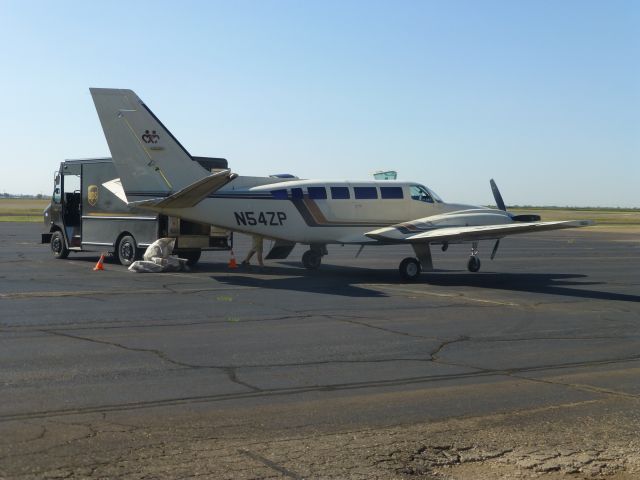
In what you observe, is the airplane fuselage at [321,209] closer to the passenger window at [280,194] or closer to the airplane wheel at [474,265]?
the passenger window at [280,194]

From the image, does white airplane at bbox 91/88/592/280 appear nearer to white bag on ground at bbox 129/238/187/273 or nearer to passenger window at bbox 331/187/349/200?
Answer: passenger window at bbox 331/187/349/200

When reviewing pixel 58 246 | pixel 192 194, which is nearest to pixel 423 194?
pixel 192 194

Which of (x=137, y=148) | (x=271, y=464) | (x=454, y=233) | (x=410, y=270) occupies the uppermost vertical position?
(x=137, y=148)

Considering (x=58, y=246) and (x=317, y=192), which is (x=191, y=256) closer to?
(x=317, y=192)

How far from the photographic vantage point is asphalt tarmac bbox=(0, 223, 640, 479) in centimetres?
670

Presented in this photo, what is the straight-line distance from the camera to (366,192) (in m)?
24.3

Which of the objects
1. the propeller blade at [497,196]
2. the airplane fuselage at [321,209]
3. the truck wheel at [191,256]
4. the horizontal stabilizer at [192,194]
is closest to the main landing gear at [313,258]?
the airplane fuselage at [321,209]

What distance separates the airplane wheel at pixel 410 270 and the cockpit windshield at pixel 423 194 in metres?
2.63

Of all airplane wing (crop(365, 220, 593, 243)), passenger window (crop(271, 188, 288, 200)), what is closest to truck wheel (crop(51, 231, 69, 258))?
passenger window (crop(271, 188, 288, 200))

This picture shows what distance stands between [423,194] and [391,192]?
1078 mm

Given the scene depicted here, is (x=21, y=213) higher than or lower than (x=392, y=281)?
higher

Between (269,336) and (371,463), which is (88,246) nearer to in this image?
(269,336)

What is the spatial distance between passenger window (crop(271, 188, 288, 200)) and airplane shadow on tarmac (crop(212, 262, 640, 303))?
2221 mm

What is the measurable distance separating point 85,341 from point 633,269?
22.3 meters
